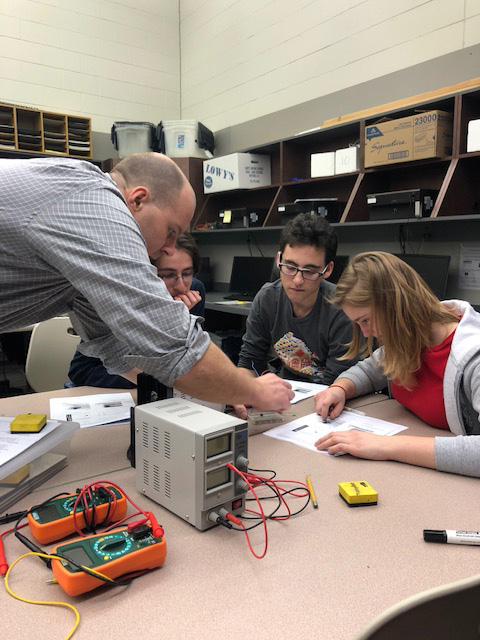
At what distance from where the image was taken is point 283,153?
149 inches

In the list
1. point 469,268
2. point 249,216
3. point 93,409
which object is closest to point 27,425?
point 93,409

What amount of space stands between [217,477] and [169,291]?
1.08 m

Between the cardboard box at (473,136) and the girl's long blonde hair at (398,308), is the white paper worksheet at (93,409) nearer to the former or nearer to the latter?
the girl's long blonde hair at (398,308)

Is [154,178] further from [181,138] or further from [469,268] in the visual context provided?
[181,138]

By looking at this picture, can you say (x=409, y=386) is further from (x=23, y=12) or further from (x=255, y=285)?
(x=23, y=12)

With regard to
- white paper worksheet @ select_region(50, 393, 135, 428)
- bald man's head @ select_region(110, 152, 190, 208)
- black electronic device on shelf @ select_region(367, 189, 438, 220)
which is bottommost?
white paper worksheet @ select_region(50, 393, 135, 428)

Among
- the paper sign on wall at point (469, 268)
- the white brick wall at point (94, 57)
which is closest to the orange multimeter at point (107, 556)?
the paper sign on wall at point (469, 268)

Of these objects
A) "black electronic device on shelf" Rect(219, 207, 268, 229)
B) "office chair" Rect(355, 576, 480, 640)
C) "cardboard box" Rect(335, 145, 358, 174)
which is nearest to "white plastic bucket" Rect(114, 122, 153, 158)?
"black electronic device on shelf" Rect(219, 207, 268, 229)

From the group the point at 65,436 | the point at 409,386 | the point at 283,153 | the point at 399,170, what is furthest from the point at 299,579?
the point at 283,153

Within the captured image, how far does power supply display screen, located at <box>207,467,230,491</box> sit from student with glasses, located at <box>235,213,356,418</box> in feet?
3.63

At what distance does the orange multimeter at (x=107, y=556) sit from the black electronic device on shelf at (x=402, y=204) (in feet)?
8.20

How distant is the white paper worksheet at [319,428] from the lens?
1320mm

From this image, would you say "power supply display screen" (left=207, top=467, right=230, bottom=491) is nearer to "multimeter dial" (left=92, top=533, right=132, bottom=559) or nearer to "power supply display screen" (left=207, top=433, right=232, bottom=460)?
"power supply display screen" (left=207, top=433, right=232, bottom=460)

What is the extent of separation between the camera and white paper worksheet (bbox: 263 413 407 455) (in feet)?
4.33
